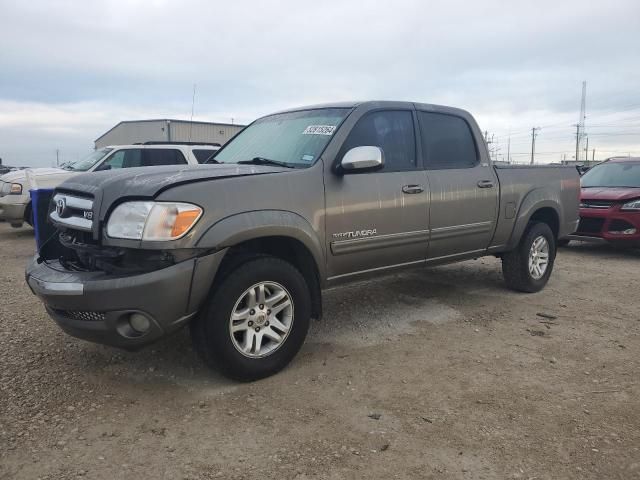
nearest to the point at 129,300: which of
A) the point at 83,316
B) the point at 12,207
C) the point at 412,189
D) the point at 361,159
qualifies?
the point at 83,316

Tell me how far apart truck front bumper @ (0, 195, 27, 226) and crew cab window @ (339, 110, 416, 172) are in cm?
721

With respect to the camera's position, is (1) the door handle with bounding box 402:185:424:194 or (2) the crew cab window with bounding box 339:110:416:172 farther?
(1) the door handle with bounding box 402:185:424:194

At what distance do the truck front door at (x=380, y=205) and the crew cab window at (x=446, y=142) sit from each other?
0.56 feet

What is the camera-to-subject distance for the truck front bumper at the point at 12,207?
349 inches

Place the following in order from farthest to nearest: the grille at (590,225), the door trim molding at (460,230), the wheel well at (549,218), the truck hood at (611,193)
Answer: the grille at (590,225)
the truck hood at (611,193)
the wheel well at (549,218)
the door trim molding at (460,230)

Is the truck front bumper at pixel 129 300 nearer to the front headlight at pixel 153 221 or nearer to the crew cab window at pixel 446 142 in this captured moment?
the front headlight at pixel 153 221

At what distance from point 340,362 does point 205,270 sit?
1315mm

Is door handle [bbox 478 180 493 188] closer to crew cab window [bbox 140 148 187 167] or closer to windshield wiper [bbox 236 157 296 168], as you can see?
windshield wiper [bbox 236 157 296 168]

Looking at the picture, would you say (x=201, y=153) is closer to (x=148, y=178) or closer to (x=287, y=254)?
(x=287, y=254)

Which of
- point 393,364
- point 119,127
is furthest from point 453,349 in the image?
point 119,127

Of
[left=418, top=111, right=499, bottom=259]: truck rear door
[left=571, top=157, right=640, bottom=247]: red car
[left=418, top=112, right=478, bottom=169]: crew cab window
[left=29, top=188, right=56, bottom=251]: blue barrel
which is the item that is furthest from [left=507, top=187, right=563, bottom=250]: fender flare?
[left=29, top=188, right=56, bottom=251]: blue barrel

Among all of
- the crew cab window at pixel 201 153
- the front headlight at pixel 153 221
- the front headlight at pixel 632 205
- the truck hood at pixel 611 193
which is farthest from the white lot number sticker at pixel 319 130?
the front headlight at pixel 632 205

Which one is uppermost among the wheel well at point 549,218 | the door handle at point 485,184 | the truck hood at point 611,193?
the door handle at point 485,184

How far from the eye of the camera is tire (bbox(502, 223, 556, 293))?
220 inches
